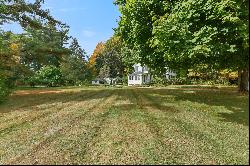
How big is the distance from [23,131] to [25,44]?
2662cm

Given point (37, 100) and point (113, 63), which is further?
point (113, 63)

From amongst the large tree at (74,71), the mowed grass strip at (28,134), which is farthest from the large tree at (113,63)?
the mowed grass strip at (28,134)

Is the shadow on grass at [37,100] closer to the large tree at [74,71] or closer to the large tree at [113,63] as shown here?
the large tree at [74,71]

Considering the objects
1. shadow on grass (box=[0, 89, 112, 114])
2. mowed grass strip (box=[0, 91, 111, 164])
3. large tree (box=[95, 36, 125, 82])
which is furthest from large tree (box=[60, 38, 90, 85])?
mowed grass strip (box=[0, 91, 111, 164])

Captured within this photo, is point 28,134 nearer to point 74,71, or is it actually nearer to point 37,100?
point 37,100

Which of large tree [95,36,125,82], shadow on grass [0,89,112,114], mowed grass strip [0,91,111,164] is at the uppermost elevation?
large tree [95,36,125,82]

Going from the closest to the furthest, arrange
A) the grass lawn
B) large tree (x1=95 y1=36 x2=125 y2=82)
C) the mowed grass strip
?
the grass lawn
the mowed grass strip
large tree (x1=95 y1=36 x2=125 y2=82)

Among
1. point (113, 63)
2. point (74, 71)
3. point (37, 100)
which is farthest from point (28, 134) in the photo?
point (113, 63)

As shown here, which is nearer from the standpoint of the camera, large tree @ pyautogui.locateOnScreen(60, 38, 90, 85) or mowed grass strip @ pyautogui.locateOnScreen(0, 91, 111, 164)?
mowed grass strip @ pyautogui.locateOnScreen(0, 91, 111, 164)

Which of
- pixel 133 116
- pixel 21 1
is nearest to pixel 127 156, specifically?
pixel 133 116

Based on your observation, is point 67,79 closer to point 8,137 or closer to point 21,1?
point 21,1

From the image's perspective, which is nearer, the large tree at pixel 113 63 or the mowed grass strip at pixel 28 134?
the mowed grass strip at pixel 28 134

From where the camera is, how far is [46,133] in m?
12.5

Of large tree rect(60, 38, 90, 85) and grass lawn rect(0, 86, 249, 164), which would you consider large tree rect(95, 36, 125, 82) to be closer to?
large tree rect(60, 38, 90, 85)
